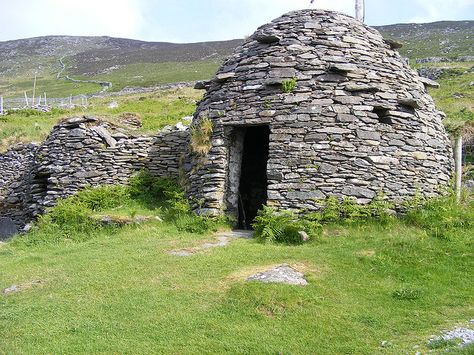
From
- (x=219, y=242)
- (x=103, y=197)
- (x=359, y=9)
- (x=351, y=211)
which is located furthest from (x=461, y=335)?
(x=359, y=9)

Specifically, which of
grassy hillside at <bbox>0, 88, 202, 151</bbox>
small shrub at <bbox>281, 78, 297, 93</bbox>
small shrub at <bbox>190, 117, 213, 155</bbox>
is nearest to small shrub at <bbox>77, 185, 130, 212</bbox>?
grassy hillside at <bbox>0, 88, 202, 151</bbox>

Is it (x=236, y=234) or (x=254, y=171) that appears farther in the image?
(x=254, y=171)

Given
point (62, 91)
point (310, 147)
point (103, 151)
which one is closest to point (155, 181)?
point (103, 151)

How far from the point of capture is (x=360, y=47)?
1145 cm

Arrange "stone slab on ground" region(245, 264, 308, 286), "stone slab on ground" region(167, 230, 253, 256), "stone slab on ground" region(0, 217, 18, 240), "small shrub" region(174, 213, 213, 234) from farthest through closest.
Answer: "stone slab on ground" region(0, 217, 18, 240) → "small shrub" region(174, 213, 213, 234) → "stone slab on ground" region(167, 230, 253, 256) → "stone slab on ground" region(245, 264, 308, 286)

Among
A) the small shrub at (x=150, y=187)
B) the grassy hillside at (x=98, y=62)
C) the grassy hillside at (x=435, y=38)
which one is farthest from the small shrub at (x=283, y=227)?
the grassy hillside at (x=98, y=62)

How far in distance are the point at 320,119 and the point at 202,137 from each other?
9.58 feet

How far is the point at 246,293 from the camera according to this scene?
22.4 ft

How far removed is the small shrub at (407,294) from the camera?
22.1 feet

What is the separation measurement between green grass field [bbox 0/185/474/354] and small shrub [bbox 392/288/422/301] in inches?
0.8

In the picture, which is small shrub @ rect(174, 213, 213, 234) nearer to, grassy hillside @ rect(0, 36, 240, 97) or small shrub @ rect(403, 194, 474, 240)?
small shrub @ rect(403, 194, 474, 240)

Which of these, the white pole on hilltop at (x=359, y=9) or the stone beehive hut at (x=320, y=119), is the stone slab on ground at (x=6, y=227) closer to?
the stone beehive hut at (x=320, y=119)

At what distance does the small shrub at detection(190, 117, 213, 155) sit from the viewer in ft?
37.8

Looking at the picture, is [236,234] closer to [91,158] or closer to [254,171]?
[254,171]
